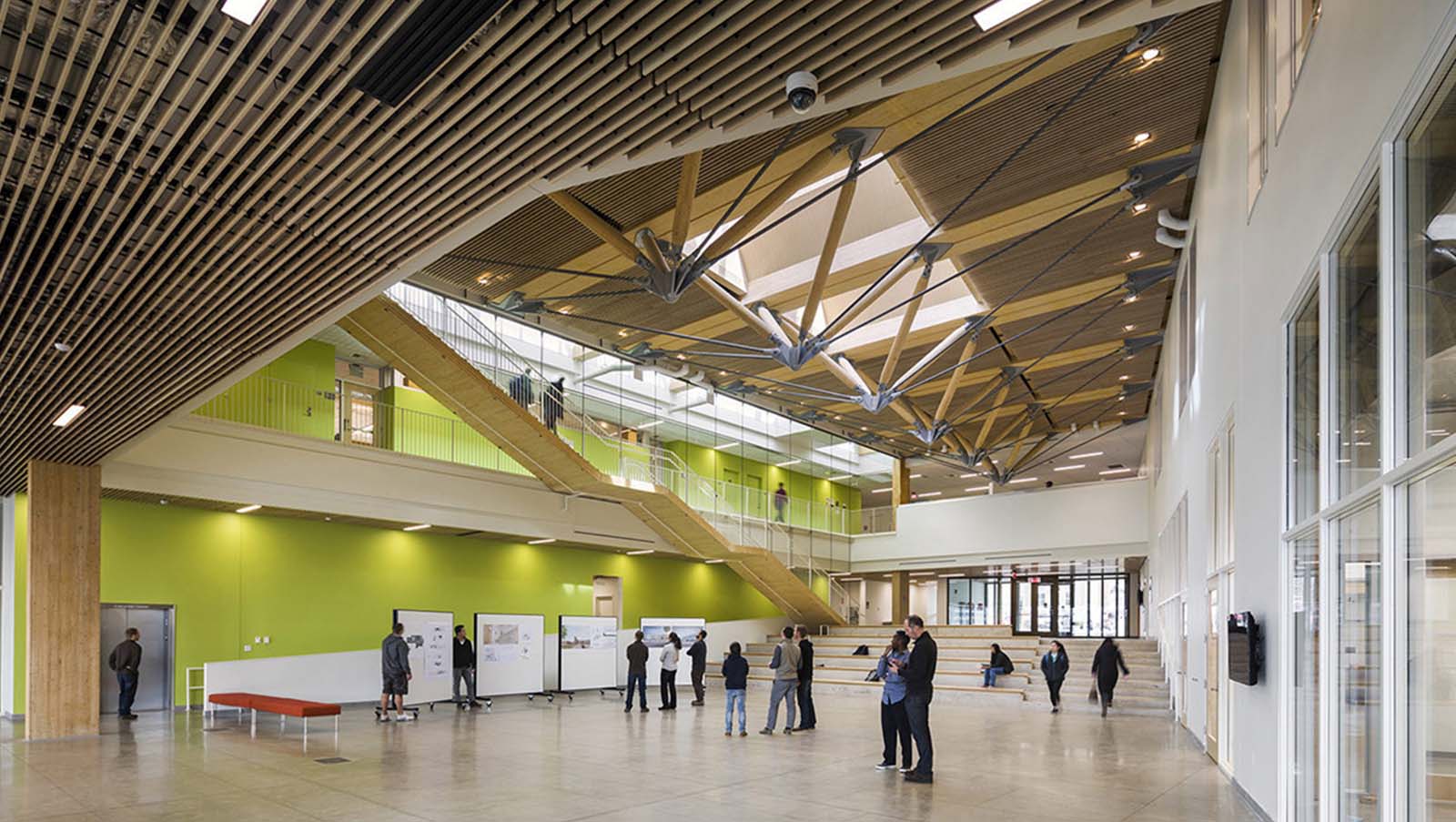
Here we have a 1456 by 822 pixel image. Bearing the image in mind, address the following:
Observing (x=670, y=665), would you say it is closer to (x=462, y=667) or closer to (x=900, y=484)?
(x=462, y=667)

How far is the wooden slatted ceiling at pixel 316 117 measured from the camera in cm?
504

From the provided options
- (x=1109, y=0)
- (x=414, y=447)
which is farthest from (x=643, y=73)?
(x=414, y=447)

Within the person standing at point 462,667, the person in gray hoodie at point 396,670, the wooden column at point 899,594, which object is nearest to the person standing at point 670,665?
the person standing at point 462,667

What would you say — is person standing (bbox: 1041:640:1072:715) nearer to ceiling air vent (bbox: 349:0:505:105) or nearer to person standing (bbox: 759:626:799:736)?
person standing (bbox: 759:626:799:736)

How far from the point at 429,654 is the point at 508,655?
193 cm

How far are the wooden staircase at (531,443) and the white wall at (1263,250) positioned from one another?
1156 cm

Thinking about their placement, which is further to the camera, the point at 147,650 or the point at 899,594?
the point at 899,594

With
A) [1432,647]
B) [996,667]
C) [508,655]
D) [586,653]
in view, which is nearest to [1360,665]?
[1432,647]

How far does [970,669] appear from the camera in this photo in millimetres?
24234

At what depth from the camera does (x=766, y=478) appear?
3425 centimetres

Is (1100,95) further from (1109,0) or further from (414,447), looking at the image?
(414,447)

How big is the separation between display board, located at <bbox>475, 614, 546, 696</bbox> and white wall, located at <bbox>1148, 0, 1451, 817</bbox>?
1223 centimetres

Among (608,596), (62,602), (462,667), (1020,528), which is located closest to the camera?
(62,602)

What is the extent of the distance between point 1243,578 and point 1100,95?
5757mm
